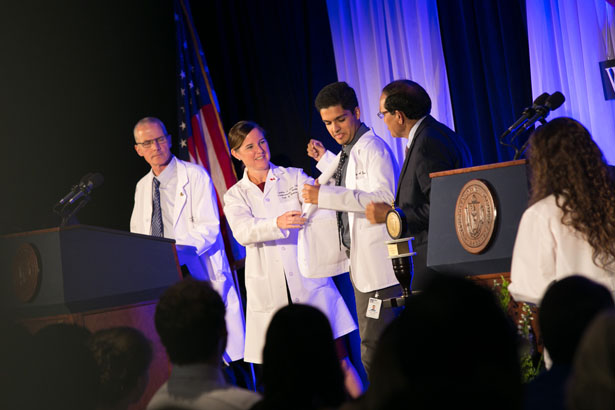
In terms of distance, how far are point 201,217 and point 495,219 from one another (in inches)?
98.6

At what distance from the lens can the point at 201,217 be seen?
486cm

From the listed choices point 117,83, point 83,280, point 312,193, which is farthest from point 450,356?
point 117,83

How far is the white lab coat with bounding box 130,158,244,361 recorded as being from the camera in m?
4.82

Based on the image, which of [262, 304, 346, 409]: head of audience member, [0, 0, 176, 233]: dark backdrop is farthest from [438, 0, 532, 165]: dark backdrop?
[262, 304, 346, 409]: head of audience member

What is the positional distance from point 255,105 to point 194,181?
1.10 m

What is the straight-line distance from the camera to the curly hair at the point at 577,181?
2264 mm

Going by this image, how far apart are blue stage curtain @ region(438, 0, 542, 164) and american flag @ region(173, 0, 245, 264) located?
1914 mm

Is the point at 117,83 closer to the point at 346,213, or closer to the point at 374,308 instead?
the point at 346,213

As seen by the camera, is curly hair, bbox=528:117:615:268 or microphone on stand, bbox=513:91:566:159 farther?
microphone on stand, bbox=513:91:566:159

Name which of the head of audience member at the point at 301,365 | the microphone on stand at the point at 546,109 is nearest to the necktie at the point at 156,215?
the microphone on stand at the point at 546,109

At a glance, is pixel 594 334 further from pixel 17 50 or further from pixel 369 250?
pixel 17 50

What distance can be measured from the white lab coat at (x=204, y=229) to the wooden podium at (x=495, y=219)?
82.4 inches

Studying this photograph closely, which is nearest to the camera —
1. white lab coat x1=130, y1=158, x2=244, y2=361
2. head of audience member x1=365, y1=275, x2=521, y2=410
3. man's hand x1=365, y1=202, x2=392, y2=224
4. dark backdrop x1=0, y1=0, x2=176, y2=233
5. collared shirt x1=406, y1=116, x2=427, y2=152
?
head of audience member x1=365, y1=275, x2=521, y2=410

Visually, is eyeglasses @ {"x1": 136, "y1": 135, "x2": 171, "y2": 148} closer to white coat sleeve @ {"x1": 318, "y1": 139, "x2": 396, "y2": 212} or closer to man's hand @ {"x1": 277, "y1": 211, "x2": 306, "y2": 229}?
man's hand @ {"x1": 277, "y1": 211, "x2": 306, "y2": 229}
